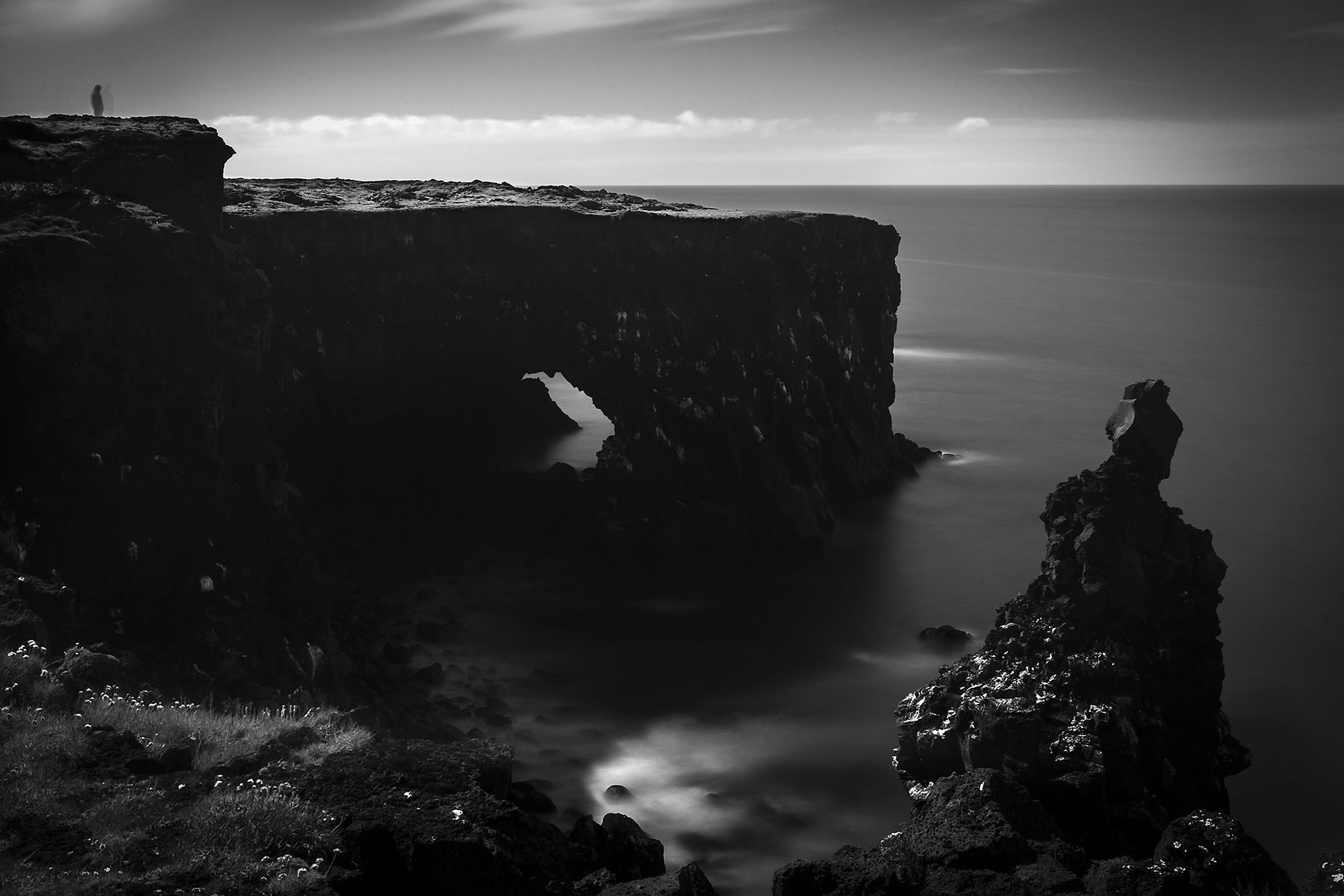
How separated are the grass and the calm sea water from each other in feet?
30.2

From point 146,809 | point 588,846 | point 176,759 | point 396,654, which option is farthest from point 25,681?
point 396,654

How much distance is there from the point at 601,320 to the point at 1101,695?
2095cm

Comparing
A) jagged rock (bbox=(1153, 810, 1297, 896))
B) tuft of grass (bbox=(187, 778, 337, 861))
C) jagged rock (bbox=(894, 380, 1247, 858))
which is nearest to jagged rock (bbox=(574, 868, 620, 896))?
tuft of grass (bbox=(187, 778, 337, 861))

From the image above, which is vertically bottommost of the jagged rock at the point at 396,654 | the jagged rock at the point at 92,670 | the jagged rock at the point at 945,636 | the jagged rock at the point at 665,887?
the jagged rock at the point at 945,636

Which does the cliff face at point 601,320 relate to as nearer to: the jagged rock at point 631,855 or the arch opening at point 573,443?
the arch opening at point 573,443

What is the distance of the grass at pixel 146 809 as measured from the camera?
10.7 meters

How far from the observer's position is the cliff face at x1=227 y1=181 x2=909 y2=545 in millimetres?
34719

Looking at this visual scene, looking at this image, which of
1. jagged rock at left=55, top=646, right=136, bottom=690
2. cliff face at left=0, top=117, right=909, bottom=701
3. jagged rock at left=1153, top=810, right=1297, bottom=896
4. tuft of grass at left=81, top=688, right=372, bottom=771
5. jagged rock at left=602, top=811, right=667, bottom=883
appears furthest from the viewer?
cliff face at left=0, top=117, right=909, bottom=701

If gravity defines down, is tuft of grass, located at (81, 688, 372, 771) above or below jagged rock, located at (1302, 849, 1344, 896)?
above

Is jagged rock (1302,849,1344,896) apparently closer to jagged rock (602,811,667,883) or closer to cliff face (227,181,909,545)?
jagged rock (602,811,667,883)

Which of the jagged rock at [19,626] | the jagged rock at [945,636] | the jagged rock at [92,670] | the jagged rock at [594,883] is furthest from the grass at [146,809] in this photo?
the jagged rock at [945,636]

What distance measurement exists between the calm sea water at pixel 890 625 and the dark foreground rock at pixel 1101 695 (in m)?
1.91

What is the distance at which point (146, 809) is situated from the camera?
11898 millimetres

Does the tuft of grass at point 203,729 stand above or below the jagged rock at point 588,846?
above
